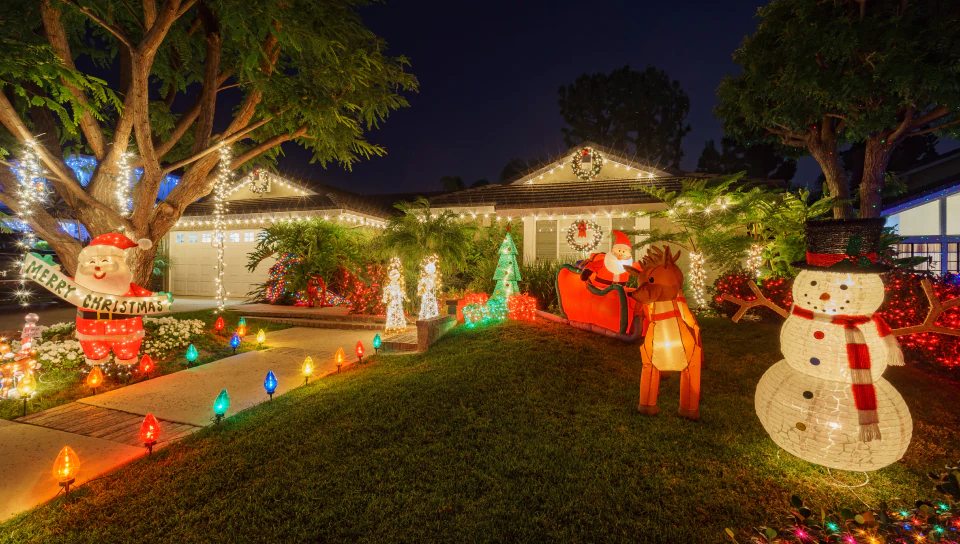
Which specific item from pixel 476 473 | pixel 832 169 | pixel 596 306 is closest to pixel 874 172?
pixel 832 169

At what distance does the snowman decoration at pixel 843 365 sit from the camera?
272 cm

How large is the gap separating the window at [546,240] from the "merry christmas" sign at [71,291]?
10.5 metres

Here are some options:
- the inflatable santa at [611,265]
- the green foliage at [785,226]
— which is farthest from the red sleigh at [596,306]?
the green foliage at [785,226]

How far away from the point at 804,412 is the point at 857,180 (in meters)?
26.2

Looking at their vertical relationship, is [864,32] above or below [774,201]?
above

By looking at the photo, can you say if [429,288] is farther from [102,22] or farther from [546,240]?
[546,240]

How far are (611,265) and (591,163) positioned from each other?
326 inches

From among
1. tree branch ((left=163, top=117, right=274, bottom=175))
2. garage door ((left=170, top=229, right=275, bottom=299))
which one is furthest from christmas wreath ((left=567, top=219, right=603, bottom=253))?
garage door ((left=170, top=229, right=275, bottom=299))

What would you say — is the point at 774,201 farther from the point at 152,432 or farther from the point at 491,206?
the point at 152,432

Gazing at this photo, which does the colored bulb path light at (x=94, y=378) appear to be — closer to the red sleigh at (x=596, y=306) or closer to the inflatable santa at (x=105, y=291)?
the inflatable santa at (x=105, y=291)

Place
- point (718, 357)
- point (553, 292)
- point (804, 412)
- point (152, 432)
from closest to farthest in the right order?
point (804, 412) < point (152, 432) < point (718, 357) < point (553, 292)

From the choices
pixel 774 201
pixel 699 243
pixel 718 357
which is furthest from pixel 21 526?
pixel 774 201

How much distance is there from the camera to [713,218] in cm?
1023

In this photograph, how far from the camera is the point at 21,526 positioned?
2.70 metres
